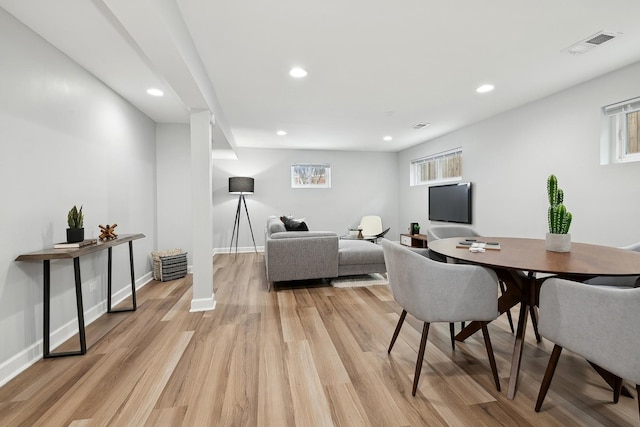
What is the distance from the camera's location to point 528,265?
1481 mm

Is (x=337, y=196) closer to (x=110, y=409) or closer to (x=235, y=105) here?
(x=235, y=105)

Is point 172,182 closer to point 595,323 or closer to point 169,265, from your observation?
point 169,265

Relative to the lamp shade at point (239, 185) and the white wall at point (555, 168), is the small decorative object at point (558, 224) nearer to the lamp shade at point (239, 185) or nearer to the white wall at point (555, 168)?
the white wall at point (555, 168)

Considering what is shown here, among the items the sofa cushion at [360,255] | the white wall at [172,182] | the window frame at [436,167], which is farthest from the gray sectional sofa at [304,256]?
the window frame at [436,167]

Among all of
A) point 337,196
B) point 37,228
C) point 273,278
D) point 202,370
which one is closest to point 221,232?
point 337,196

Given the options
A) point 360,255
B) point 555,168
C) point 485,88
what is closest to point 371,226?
point 360,255

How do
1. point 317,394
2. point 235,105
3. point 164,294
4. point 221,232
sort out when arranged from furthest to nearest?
1. point 221,232
2. point 235,105
3. point 164,294
4. point 317,394

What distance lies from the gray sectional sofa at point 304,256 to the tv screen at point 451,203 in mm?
2335

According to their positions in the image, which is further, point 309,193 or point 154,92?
point 309,193

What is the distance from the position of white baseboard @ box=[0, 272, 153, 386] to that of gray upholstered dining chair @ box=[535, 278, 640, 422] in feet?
9.98

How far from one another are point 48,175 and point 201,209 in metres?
1.18

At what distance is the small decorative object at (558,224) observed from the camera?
1.86 m

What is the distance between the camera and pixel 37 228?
2059 millimetres

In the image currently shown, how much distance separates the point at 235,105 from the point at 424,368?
361 cm
